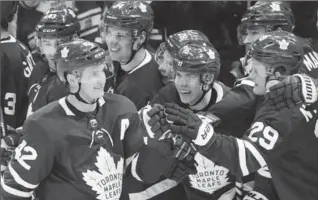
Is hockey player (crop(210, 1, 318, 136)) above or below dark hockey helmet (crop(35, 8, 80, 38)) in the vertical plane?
below

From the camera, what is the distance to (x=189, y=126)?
3.15 meters

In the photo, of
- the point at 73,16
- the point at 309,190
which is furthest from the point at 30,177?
the point at 73,16

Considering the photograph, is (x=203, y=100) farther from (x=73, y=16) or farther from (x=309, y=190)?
(x=73, y=16)

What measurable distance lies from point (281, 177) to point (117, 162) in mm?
756

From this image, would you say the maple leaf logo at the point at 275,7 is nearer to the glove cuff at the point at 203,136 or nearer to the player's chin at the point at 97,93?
the glove cuff at the point at 203,136

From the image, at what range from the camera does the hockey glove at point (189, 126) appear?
10.3 ft

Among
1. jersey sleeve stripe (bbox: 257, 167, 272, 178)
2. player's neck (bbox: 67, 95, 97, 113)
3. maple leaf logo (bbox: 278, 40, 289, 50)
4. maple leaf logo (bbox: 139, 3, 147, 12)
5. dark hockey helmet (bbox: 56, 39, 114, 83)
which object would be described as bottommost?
jersey sleeve stripe (bbox: 257, 167, 272, 178)

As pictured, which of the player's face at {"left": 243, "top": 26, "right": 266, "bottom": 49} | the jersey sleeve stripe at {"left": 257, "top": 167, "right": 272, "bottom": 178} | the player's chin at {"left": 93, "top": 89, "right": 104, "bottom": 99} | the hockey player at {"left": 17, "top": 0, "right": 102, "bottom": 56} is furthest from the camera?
the hockey player at {"left": 17, "top": 0, "right": 102, "bottom": 56}

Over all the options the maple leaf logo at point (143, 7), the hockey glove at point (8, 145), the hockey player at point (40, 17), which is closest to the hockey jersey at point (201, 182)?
the maple leaf logo at point (143, 7)

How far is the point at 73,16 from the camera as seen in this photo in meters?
4.52

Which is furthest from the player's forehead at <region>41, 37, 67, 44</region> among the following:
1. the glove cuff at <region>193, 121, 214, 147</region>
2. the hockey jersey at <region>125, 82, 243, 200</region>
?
the glove cuff at <region>193, 121, 214, 147</region>

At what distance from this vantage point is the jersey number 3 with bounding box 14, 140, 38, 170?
3.11m

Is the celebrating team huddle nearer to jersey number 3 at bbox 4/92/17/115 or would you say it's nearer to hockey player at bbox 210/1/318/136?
hockey player at bbox 210/1/318/136

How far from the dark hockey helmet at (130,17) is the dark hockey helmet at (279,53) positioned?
0.93 m
